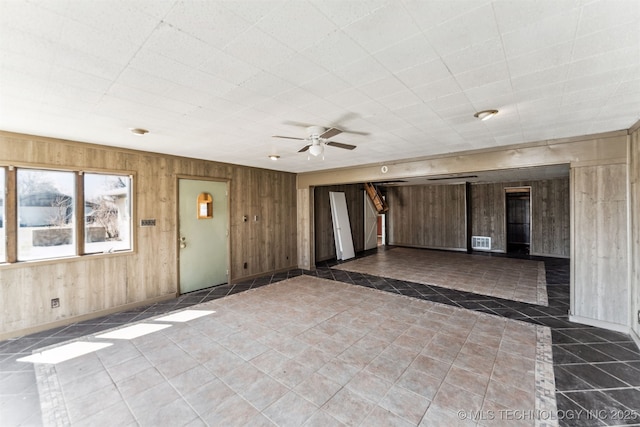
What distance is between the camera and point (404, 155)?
485 centimetres

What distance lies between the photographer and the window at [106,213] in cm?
390

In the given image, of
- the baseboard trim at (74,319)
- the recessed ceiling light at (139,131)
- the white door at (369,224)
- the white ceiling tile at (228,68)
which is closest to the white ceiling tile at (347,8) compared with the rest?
the white ceiling tile at (228,68)

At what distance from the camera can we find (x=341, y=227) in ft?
27.0

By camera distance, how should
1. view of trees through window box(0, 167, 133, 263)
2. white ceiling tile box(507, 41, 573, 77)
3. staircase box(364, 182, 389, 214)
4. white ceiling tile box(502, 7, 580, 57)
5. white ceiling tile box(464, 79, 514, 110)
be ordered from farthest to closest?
staircase box(364, 182, 389, 214)
view of trees through window box(0, 167, 133, 263)
white ceiling tile box(464, 79, 514, 110)
white ceiling tile box(507, 41, 573, 77)
white ceiling tile box(502, 7, 580, 57)

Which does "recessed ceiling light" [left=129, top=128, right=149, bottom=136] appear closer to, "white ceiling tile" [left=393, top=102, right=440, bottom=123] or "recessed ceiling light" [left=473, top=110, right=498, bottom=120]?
"white ceiling tile" [left=393, top=102, right=440, bottom=123]

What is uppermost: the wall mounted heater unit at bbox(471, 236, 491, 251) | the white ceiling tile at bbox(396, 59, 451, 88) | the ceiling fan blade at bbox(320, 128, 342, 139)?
the white ceiling tile at bbox(396, 59, 451, 88)

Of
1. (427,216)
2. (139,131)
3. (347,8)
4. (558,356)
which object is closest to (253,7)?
(347,8)

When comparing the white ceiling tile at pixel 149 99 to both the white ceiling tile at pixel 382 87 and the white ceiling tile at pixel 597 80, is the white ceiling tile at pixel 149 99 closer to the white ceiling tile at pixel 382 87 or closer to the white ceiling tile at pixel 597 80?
the white ceiling tile at pixel 382 87

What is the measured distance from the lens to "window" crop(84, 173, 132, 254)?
3.90 m

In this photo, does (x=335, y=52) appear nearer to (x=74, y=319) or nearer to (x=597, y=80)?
(x=597, y=80)

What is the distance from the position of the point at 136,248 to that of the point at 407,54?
4689mm

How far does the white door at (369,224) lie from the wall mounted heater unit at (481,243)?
3.40m

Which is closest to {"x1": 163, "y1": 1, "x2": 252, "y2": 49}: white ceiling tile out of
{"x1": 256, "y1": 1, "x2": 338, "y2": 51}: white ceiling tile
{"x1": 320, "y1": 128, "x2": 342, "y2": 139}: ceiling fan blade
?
{"x1": 256, "y1": 1, "x2": 338, "y2": 51}: white ceiling tile

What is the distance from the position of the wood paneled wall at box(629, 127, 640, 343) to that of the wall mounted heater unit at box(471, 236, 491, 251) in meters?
6.13
